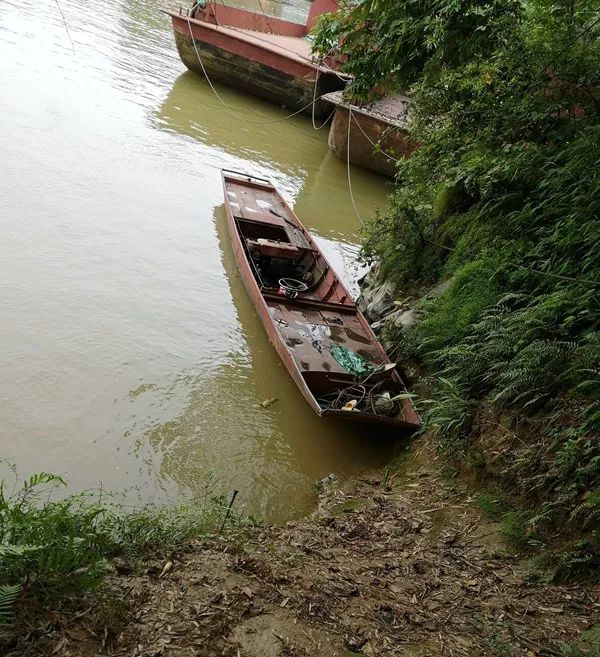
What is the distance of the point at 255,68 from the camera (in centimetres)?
1839

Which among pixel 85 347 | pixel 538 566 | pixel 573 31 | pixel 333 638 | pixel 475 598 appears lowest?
pixel 85 347

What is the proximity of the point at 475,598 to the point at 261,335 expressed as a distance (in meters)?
4.89

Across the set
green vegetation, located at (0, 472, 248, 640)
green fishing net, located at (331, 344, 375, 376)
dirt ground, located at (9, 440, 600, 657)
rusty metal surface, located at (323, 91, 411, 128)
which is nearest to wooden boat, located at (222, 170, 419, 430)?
green fishing net, located at (331, 344, 375, 376)

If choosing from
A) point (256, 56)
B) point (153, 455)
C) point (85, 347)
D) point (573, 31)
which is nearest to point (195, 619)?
point (153, 455)

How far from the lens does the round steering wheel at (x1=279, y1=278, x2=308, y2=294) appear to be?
813 cm

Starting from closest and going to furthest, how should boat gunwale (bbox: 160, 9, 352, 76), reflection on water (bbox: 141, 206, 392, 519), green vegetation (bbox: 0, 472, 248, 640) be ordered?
green vegetation (bbox: 0, 472, 248, 640)
reflection on water (bbox: 141, 206, 392, 519)
boat gunwale (bbox: 160, 9, 352, 76)

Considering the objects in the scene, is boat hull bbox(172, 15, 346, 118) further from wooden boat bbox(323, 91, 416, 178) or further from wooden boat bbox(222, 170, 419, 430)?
wooden boat bbox(222, 170, 419, 430)

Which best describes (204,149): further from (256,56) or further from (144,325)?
(144,325)

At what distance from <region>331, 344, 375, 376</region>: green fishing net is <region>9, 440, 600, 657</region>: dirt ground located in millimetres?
2388

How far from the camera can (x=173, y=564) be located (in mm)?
3781

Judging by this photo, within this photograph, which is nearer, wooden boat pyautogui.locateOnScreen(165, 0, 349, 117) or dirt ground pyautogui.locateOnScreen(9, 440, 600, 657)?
dirt ground pyautogui.locateOnScreen(9, 440, 600, 657)

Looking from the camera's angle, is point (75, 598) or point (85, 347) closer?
point (75, 598)

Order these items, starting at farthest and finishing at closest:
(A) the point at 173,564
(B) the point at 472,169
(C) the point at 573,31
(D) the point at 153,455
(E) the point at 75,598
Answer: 1. (B) the point at 472,169
2. (C) the point at 573,31
3. (D) the point at 153,455
4. (A) the point at 173,564
5. (E) the point at 75,598

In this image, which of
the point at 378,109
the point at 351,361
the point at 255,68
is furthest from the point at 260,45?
the point at 351,361
